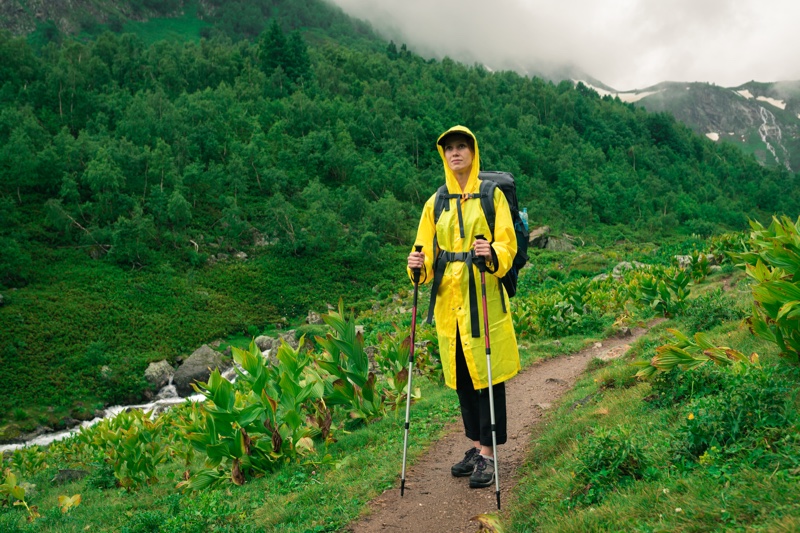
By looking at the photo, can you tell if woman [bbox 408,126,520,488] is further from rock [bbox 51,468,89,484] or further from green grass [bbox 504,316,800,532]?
rock [bbox 51,468,89,484]

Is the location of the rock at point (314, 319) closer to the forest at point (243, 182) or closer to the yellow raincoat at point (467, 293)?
the forest at point (243, 182)

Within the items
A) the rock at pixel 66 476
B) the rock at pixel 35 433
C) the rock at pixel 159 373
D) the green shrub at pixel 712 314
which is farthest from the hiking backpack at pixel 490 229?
the rock at pixel 159 373

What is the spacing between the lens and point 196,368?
31.2m

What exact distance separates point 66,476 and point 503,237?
33.4ft

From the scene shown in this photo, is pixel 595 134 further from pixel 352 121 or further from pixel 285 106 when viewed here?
pixel 285 106

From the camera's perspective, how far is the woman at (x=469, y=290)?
4.44 metres

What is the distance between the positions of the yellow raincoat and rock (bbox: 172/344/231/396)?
27.6 metres

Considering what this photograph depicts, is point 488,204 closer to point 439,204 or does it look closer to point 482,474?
point 439,204

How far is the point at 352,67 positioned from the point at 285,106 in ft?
102

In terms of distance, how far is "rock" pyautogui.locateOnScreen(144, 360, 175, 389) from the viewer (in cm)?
3153

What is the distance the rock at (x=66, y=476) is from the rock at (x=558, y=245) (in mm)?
46659

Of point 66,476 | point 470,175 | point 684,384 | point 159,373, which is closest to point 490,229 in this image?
point 470,175

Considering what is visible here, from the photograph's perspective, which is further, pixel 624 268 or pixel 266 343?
pixel 266 343

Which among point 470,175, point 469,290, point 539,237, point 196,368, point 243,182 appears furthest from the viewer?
point 243,182
